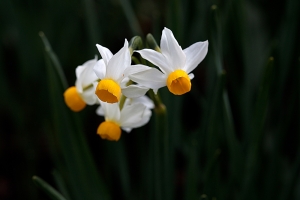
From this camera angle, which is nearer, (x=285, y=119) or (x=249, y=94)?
(x=285, y=119)

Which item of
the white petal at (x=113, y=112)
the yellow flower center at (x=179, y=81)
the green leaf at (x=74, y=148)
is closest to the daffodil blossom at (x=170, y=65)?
the yellow flower center at (x=179, y=81)

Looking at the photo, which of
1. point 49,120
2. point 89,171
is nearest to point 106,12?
point 49,120

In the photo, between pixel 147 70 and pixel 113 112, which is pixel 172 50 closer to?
pixel 147 70

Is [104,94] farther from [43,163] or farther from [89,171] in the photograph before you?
[43,163]

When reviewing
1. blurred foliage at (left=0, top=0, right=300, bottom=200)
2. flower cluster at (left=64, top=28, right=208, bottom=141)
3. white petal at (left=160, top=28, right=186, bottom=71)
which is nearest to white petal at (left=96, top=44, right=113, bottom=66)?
flower cluster at (left=64, top=28, right=208, bottom=141)

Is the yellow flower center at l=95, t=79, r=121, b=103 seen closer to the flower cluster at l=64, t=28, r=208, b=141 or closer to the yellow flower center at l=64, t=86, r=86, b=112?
the flower cluster at l=64, t=28, r=208, b=141

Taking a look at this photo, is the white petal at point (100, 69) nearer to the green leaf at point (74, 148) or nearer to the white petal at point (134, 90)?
the white petal at point (134, 90)

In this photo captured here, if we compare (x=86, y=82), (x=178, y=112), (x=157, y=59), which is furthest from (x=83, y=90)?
(x=178, y=112)
